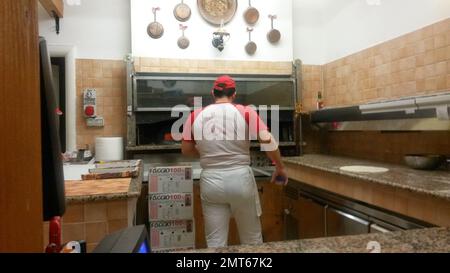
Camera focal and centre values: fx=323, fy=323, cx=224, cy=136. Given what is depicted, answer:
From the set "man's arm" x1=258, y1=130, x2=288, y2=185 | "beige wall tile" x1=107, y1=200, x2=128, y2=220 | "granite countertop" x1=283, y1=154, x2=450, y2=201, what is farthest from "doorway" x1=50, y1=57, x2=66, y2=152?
"granite countertop" x1=283, y1=154, x2=450, y2=201

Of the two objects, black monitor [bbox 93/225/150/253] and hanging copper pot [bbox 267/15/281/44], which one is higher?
hanging copper pot [bbox 267/15/281/44]

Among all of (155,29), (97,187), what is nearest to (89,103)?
(155,29)

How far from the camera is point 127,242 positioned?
A: 432 mm

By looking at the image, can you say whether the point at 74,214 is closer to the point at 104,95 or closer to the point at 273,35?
the point at 104,95

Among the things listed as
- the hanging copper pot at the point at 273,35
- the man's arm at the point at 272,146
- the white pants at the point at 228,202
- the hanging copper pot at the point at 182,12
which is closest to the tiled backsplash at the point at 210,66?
the hanging copper pot at the point at 273,35

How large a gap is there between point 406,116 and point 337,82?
3.86ft

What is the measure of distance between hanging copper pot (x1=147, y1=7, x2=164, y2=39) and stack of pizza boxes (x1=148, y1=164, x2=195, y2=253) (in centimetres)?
119

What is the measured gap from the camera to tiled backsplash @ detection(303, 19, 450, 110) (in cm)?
199

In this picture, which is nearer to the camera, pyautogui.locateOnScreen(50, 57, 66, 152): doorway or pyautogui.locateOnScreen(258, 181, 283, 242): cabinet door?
pyautogui.locateOnScreen(258, 181, 283, 242): cabinet door

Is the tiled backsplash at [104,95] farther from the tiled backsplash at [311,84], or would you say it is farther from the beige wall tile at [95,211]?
the beige wall tile at [95,211]

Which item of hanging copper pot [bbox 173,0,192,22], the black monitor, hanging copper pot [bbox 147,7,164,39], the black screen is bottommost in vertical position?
the black monitor

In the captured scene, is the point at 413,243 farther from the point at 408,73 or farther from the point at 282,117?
the point at 282,117

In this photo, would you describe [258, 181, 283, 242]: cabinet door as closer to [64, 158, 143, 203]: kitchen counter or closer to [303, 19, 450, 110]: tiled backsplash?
[303, 19, 450, 110]: tiled backsplash

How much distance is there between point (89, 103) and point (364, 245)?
260 centimetres
